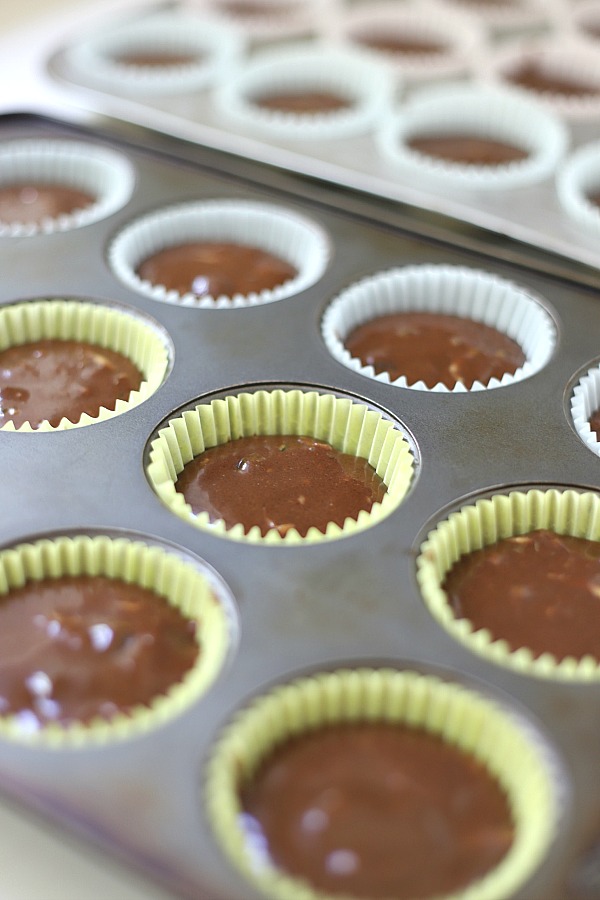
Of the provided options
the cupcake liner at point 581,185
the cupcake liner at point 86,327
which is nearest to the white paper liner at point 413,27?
the cupcake liner at point 581,185

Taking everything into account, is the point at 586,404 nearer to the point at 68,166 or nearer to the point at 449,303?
the point at 449,303

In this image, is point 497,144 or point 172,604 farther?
point 497,144

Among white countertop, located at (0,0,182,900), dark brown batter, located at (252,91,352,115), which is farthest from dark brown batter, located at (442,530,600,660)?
dark brown batter, located at (252,91,352,115)

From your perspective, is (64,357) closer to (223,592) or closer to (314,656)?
(223,592)

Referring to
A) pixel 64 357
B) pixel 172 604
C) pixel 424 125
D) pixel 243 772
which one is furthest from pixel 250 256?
pixel 243 772

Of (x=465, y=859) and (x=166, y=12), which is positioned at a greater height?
(x=166, y=12)

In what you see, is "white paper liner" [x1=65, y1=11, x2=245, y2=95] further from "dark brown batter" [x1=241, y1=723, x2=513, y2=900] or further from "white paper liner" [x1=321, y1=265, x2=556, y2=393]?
"dark brown batter" [x1=241, y1=723, x2=513, y2=900]

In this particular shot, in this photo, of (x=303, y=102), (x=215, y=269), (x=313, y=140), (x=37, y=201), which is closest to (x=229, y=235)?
(x=215, y=269)
